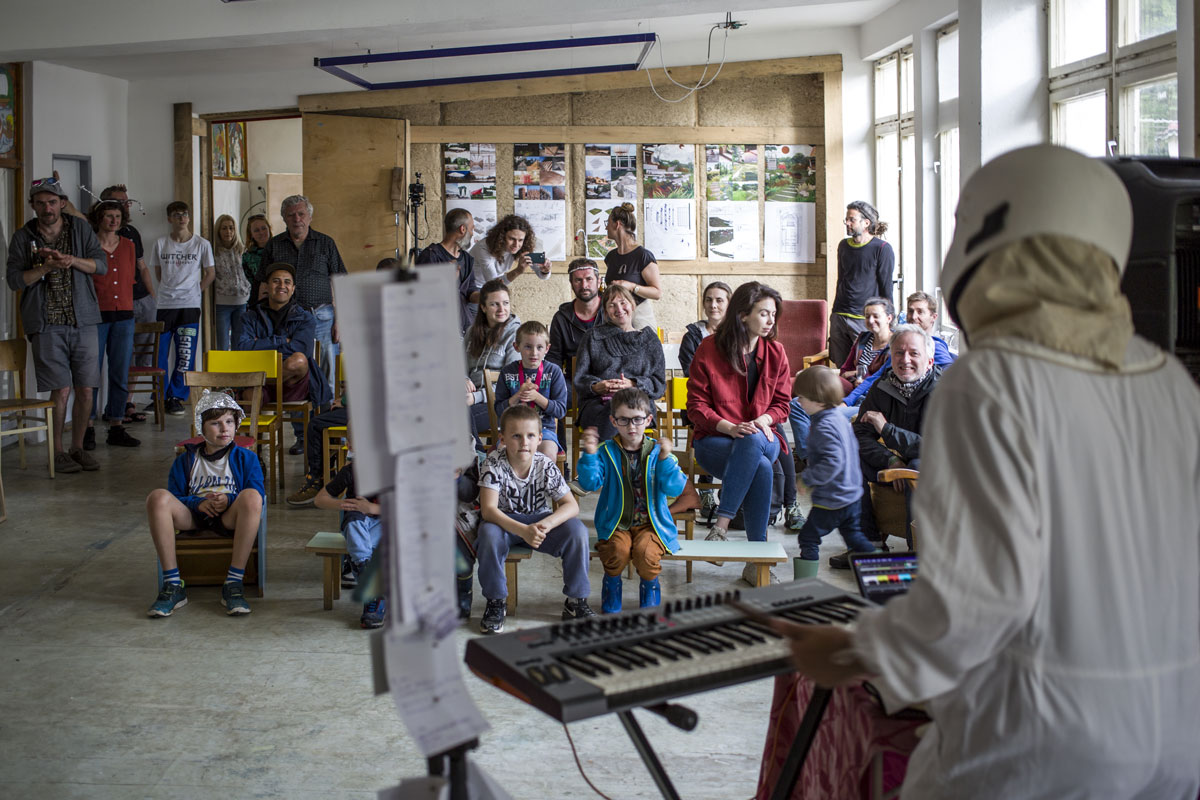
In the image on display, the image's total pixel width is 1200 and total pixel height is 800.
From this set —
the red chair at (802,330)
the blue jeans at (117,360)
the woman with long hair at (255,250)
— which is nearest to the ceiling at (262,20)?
the woman with long hair at (255,250)

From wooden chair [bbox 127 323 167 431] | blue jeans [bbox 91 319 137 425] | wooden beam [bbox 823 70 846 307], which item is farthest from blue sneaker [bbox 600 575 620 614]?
wooden beam [bbox 823 70 846 307]

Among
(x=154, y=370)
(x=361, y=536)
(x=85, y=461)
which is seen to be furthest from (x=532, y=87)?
(x=361, y=536)

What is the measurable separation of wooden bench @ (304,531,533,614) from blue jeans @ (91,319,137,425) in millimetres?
4301

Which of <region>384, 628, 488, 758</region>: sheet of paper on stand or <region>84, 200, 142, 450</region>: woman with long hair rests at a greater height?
<region>84, 200, 142, 450</region>: woman with long hair

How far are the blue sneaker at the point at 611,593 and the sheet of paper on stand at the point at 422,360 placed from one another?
9.66 feet

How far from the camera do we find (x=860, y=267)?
8.05m

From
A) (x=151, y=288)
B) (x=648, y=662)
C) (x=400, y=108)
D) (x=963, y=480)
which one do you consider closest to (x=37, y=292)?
(x=151, y=288)

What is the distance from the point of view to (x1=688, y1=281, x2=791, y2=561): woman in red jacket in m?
5.09

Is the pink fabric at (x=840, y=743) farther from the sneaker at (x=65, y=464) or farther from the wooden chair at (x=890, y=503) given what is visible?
the sneaker at (x=65, y=464)

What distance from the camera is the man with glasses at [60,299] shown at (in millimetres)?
6926

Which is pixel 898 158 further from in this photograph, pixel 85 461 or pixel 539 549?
pixel 85 461

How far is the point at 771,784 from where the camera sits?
2.38 m

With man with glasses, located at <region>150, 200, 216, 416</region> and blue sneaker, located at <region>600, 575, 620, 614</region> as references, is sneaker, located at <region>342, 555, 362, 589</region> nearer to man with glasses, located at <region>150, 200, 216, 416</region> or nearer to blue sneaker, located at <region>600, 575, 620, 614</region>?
blue sneaker, located at <region>600, 575, 620, 614</region>

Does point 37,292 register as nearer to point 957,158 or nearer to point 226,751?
point 226,751
